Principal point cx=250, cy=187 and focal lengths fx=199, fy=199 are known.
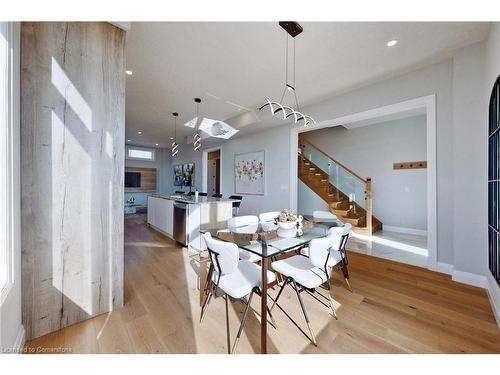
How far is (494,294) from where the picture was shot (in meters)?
1.92

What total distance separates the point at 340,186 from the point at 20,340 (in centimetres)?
611

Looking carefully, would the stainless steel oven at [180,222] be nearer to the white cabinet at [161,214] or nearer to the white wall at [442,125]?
the white cabinet at [161,214]

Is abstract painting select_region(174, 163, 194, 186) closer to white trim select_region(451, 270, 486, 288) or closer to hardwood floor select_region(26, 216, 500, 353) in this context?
hardwood floor select_region(26, 216, 500, 353)

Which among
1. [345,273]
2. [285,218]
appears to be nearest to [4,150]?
[285,218]

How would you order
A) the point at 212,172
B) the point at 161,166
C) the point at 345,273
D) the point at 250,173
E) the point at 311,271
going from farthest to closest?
the point at 161,166
the point at 212,172
the point at 250,173
the point at 345,273
the point at 311,271

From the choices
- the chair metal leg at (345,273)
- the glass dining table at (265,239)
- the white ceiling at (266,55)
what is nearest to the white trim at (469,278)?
the chair metal leg at (345,273)

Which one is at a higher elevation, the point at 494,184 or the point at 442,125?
the point at 442,125

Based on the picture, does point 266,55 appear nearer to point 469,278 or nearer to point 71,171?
point 71,171

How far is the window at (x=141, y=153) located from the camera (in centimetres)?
868

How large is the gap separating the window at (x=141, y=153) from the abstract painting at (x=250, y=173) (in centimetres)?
523

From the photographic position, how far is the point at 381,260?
3.11 meters
